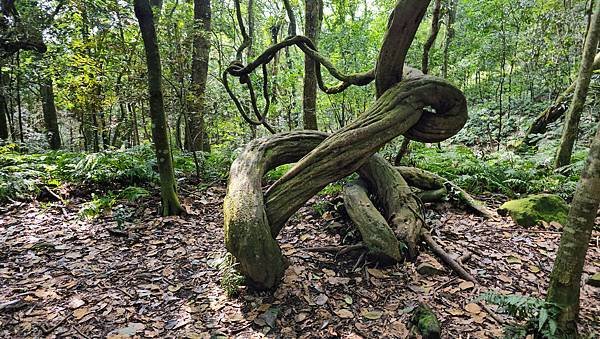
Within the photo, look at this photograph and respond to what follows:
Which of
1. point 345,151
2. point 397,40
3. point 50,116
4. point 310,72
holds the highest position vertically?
point 310,72

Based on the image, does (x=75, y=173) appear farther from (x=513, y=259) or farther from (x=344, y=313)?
(x=513, y=259)

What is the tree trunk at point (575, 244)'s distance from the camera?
76.5 inches

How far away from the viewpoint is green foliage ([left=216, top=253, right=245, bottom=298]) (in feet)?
9.80

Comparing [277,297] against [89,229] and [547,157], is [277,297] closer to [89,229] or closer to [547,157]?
[89,229]

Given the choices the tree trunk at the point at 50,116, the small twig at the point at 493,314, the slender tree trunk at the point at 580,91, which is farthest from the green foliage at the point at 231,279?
the tree trunk at the point at 50,116

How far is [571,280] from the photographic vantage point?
2.05 metres

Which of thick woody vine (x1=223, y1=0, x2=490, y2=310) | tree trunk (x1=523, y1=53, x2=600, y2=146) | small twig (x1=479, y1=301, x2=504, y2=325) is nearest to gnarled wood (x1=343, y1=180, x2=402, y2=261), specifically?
thick woody vine (x1=223, y1=0, x2=490, y2=310)

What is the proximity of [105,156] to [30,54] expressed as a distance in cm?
448

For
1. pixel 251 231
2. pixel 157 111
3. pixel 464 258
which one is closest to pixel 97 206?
pixel 157 111

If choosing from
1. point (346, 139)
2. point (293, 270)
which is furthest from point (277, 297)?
point (346, 139)

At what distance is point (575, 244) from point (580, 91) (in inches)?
165

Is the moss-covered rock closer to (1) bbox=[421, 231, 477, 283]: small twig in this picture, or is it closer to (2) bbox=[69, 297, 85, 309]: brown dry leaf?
(1) bbox=[421, 231, 477, 283]: small twig

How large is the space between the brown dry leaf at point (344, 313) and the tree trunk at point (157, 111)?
9.61 ft

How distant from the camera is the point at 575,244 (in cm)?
201
